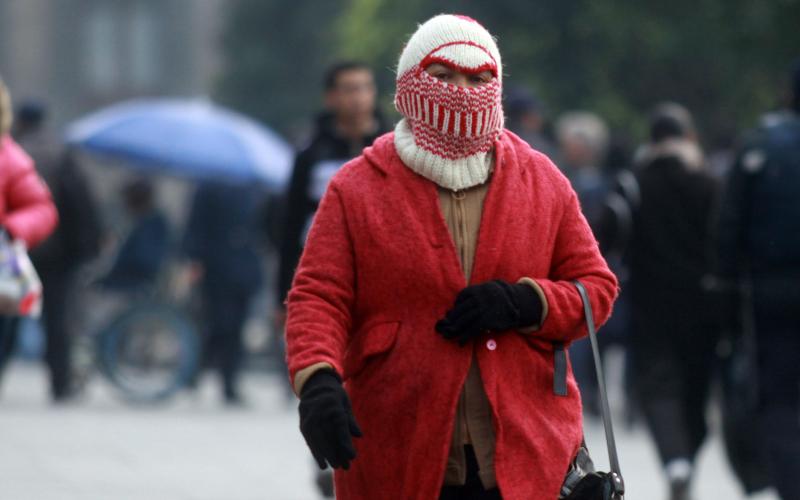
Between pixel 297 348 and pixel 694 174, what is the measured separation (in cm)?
596

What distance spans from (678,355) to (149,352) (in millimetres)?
6370

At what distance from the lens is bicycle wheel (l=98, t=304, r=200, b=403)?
1545 centimetres

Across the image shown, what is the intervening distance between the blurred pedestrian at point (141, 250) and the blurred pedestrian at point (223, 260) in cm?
39

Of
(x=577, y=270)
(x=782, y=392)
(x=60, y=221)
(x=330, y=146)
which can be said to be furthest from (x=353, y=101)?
(x=60, y=221)

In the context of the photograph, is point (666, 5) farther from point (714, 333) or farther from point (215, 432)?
point (714, 333)

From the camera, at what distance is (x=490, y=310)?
4531 mm

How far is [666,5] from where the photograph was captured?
2861 centimetres

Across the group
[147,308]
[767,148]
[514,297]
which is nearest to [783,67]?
[147,308]

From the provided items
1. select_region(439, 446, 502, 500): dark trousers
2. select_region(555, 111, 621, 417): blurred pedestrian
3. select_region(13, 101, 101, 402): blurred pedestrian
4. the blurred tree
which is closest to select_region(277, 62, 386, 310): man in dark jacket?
select_region(439, 446, 502, 500): dark trousers

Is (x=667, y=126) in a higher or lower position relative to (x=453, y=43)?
lower

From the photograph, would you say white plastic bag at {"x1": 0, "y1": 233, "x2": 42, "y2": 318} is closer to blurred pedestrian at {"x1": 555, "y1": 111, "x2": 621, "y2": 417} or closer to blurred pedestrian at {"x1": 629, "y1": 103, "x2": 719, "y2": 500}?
blurred pedestrian at {"x1": 629, "y1": 103, "x2": 719, "y2": 500}

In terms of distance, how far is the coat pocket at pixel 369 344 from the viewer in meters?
4.64

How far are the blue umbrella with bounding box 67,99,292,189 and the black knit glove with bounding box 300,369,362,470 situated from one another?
12184 millimetres

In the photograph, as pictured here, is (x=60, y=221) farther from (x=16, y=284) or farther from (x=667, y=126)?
(x=16, y=284)
